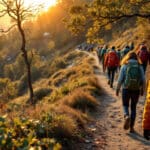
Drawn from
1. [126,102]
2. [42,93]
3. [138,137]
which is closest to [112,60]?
[126,102]

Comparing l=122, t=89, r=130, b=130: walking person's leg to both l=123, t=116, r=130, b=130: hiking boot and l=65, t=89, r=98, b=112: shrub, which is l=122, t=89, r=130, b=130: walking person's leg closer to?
l=123, t=116, r=130, b=130: hiking boot

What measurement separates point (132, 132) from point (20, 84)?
74.1 meters

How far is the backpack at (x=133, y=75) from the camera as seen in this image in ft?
31.8

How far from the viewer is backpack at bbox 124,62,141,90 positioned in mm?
9703

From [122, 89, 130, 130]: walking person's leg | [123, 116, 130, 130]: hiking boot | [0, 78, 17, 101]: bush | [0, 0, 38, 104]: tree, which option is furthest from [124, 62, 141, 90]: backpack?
[0, 0, 38, 104]: tree

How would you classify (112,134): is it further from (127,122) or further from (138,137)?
(138,137)

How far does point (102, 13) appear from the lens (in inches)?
652

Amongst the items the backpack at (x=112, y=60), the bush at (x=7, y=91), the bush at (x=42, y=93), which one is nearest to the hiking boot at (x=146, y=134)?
the bush at (x=7, y=91)

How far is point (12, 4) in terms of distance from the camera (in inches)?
1176

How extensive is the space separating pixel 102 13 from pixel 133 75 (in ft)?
24.0

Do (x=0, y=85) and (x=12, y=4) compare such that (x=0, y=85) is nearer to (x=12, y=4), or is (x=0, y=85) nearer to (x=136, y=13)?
(x=12, y=4)

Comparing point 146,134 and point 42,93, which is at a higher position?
point 146,134

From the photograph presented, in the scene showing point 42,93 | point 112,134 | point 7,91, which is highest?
point 7,91

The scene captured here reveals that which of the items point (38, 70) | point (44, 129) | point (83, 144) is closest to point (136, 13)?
point (83, 144)
